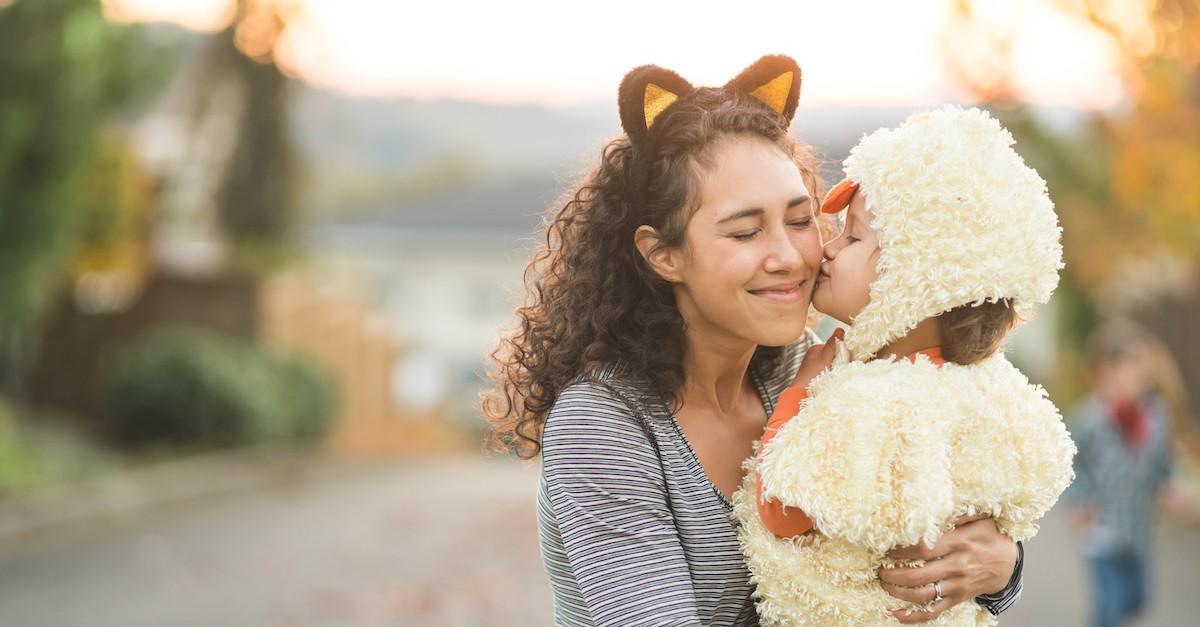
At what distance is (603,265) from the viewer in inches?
106

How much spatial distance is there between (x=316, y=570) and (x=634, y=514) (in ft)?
26.6

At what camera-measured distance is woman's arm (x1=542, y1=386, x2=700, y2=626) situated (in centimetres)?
233

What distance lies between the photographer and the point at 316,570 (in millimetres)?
9984

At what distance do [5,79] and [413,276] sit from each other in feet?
122

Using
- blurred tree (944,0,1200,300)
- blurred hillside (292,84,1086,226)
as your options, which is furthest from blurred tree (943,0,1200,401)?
blurred hillside (292,84,1086,226)

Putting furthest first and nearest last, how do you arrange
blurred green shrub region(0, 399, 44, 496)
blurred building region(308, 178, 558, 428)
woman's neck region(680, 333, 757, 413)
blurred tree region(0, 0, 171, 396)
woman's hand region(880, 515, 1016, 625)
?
blurred building region(308, 178, 558, 428) < blurred green shrub region(0, 399, 44, 496) < blurred tree region(0, 0, 171, 396) < woman's neck region(680, 333, 757, 413) < woman's hand region(880, 515, 1016, 625)

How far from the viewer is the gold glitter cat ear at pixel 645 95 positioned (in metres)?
2.57

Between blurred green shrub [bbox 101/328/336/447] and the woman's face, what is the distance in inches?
523

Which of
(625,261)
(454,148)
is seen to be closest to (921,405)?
(625,261)

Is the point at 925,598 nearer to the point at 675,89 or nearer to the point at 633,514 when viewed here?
the point at 633,514

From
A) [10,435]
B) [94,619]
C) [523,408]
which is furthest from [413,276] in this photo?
[523,408]

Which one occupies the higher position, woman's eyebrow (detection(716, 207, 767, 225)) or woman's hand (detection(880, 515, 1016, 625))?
woman's eyebrow (detection(716, 207, 767, 225))

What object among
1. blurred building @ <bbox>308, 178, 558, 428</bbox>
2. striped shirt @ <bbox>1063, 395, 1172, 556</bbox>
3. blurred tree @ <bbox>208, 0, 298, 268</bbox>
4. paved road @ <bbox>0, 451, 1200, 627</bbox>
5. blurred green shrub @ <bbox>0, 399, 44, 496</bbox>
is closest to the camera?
striped shirt @ <bbox>1063, 395, 1172, 556</bbox>

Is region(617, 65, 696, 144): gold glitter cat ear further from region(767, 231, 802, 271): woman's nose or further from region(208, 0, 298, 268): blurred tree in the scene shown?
region(208, 0, 298, 268): blurred tree
